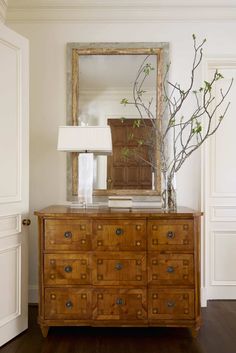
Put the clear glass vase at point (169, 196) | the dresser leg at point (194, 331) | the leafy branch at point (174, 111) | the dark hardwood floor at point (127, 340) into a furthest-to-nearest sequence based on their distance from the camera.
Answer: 1. the leafy branch at point (174, 111)
2. the clear glass vase at point (169, 196)
3. the dresser leg at point (194, 331)
4. the dark hardwood floor at point (127, 340)

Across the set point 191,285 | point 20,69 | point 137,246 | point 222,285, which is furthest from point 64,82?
point 222,285

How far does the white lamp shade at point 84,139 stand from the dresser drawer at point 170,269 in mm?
911

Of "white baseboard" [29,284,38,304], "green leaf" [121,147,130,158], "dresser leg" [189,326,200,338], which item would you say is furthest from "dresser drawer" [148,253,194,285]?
"white baseboard" [29,284,38,304]

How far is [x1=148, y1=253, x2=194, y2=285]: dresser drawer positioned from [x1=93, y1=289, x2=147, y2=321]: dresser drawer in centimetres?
15

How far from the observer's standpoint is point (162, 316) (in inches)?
89.4

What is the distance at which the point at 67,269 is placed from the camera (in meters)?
2.27

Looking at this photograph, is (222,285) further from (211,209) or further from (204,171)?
(204,171)

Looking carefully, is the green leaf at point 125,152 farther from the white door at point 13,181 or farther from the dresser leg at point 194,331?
the dresser leg at point 194,331

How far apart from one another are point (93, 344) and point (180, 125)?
193 centimetres

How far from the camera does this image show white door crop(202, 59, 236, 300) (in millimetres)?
3055

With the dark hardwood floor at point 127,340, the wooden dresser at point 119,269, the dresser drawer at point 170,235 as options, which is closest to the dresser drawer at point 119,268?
the wooden dresser at point 119,269

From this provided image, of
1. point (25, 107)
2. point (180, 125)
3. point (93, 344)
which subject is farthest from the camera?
point (180, 125)

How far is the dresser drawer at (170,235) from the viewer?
7.45 ft

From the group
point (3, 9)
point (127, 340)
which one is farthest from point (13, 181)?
point (3, 9)
